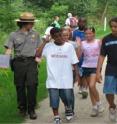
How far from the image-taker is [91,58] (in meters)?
10.4

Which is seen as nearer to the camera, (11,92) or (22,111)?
(22,111)

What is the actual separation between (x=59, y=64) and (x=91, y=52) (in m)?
1.32

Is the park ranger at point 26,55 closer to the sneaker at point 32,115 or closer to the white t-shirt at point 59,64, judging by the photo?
the sneaker at point 32,115

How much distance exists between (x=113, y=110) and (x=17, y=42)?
6.78ft

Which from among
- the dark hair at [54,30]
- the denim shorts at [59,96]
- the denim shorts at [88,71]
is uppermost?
the dark hair at [54,30]

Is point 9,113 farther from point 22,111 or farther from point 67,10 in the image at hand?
point 67,10

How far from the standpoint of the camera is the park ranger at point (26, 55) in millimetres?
9727

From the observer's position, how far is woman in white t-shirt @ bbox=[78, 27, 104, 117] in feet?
33.3

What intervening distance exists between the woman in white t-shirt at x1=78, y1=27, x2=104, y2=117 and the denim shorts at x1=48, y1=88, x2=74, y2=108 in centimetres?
77

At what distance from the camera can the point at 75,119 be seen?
386 inches

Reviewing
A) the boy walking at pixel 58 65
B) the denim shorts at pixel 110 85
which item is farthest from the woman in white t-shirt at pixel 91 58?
the boy walking at pixel 58 65

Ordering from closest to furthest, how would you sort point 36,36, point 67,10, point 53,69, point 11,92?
point 53,69 → point 36,36 → point 11,92 → point 67,10

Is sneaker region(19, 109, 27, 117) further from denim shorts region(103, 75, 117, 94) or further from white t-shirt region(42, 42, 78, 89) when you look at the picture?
denim shorts region(103, 75, 117, 94)

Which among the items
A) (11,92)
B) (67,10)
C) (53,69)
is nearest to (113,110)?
(53,69)
